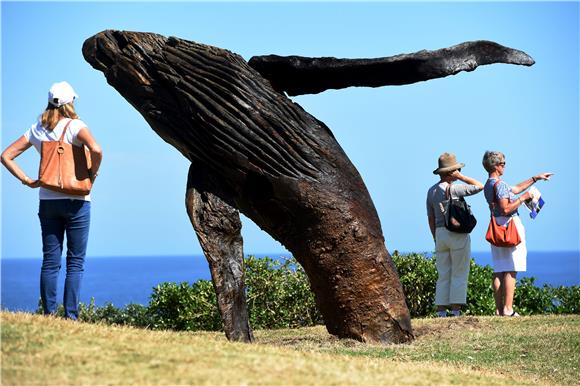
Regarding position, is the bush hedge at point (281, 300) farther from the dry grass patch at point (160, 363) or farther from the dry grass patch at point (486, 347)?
the dry grass patch at point (160, 363)

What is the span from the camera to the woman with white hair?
1371 cm

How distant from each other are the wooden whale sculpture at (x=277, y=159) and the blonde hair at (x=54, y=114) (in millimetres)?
836

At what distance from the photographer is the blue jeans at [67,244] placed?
10.2m

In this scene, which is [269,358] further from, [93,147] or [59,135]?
[59,135]

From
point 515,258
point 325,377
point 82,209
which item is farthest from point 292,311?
point 325,377

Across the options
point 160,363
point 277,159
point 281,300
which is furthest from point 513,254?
point 160,363

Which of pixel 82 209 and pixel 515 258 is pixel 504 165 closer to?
pixel 515 258

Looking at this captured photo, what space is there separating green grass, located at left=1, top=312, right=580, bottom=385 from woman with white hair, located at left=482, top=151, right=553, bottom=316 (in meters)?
2.22

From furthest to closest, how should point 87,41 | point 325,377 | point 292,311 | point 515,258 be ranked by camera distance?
point 292,311
point 515,258
point 87,41
point 325,377

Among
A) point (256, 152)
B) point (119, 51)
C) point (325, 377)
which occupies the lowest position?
point (325, 377)

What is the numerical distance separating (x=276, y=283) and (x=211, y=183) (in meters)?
4.81

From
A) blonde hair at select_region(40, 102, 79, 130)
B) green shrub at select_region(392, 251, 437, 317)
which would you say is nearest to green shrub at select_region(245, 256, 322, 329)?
green shrub at select_region(392, 251, 437, 317)

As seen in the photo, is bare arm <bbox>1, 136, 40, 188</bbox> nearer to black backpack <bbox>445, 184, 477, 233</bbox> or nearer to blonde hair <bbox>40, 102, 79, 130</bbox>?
blonde hair <bbox>40, 102, 79, 130</bbox>

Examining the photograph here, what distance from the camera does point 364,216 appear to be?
10.6m
